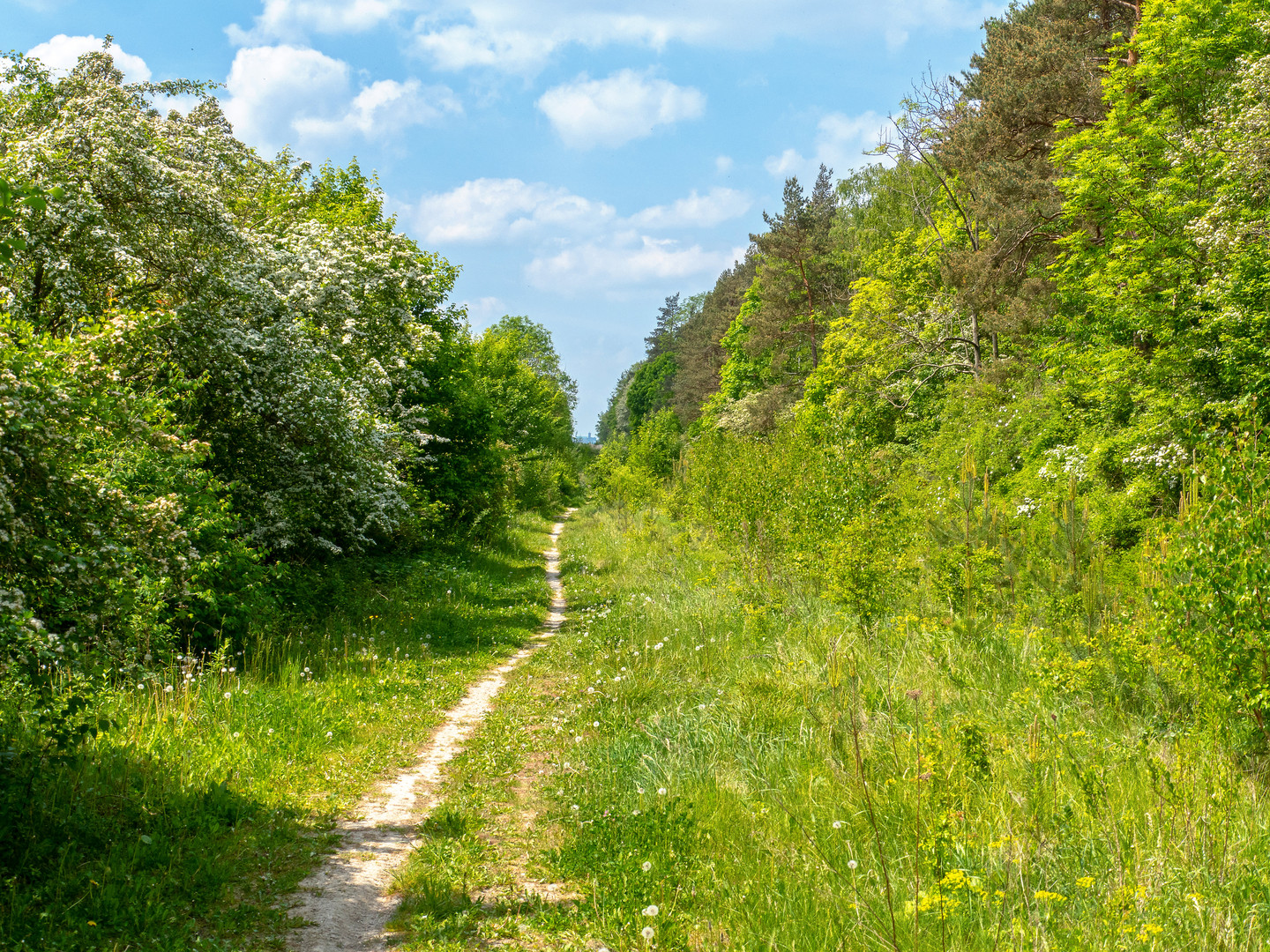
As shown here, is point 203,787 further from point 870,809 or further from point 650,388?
point 650,388

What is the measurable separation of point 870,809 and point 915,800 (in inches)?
85.6

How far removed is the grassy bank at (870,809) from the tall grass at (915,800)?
2 cm

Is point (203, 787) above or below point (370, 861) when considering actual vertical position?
above

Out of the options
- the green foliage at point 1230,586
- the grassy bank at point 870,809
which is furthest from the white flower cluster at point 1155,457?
the green foliage at point 1230,586

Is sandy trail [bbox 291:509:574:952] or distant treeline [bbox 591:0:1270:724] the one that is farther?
distant treeline [bbox 591:0:1270:724]

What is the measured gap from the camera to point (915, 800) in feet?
14.1

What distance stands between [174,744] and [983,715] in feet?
19.0

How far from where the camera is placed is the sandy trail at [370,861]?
13.1 ft

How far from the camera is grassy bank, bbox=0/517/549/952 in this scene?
388cm

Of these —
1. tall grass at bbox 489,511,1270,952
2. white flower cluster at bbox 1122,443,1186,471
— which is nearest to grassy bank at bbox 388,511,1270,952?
tall grass at bbox 489,511,1270,952

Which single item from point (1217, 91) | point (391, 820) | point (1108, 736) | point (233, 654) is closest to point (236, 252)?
point (233, 654)

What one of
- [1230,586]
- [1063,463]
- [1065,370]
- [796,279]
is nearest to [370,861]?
[1230,586]

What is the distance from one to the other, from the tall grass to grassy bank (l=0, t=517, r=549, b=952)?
169 cm

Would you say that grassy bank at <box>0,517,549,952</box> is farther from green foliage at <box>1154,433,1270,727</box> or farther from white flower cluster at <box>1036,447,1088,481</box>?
white flower cluster at <box>1036,447,1088,481</box>
